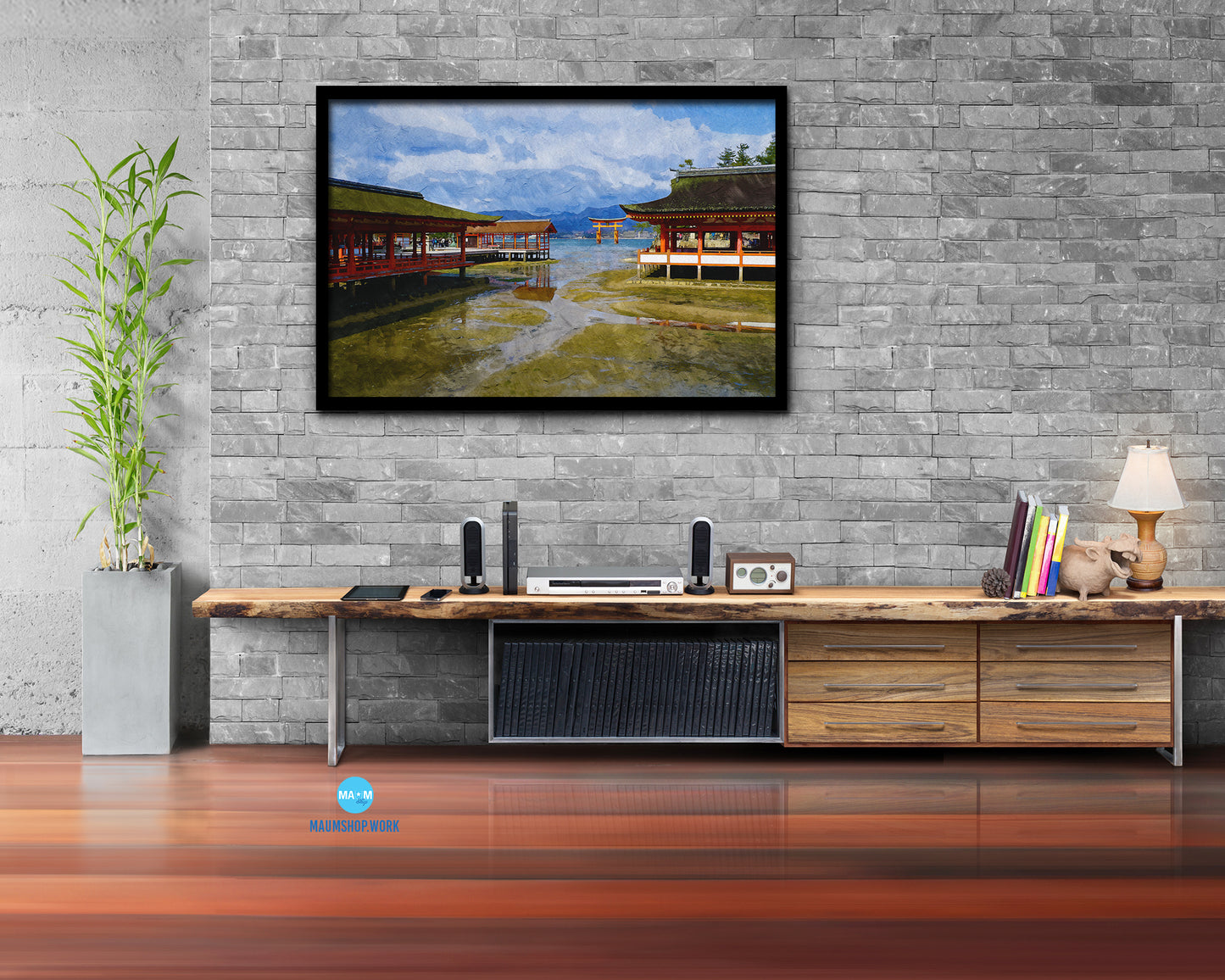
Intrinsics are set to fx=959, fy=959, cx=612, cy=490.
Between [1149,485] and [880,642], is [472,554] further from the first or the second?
[1149,485]

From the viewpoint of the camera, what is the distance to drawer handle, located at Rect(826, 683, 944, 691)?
9.51 ft

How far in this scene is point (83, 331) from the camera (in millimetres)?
3305

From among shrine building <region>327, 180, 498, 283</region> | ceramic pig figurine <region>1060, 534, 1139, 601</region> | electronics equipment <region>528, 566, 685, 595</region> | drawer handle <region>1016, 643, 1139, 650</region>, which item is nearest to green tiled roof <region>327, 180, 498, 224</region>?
shrine building <region>327, 180, 498, 283</region>

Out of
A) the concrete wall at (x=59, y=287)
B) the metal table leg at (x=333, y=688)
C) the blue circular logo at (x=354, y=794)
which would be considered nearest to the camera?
the blue circular logo at (x=354, y=794)

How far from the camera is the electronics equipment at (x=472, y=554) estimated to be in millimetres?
2969

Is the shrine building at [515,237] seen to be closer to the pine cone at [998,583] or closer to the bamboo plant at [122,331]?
the bamboo plant at [122,331]

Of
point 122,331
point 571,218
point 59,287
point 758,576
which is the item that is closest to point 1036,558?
point 758,576

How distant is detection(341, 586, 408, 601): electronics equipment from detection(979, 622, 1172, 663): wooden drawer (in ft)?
5.83

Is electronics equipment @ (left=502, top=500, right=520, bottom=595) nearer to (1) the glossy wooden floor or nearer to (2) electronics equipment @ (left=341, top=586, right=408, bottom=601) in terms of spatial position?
(2) electronics equipment @ (left=341, top=586, right=408, bottom=601)

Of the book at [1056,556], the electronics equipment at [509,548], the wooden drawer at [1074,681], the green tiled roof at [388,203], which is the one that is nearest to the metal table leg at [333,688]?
the electronics equipment at [509,548]

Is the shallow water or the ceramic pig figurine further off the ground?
the shallow water

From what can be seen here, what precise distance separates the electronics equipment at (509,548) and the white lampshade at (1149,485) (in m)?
1.90

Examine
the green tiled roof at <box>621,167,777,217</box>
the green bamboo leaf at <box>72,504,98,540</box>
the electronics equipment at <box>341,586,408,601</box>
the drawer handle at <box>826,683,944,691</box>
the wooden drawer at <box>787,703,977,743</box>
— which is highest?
the green tiled roof at <box>621,167,777,217</box>

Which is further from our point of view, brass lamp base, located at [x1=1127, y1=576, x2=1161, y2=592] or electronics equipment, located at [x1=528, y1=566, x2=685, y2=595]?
brass lamp base, located at [x1=1127, y1=576, x2=1161, y2=592]
